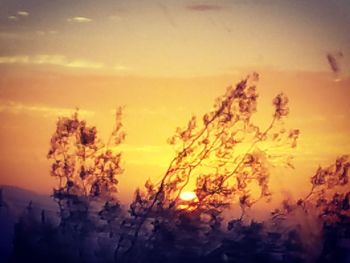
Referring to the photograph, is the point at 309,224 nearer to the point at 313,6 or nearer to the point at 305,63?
the point at 305,63

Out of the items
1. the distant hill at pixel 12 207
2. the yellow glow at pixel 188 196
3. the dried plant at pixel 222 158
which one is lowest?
the distant hill at pixel 12 207

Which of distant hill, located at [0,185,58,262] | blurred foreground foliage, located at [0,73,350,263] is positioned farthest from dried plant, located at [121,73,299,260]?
distant hill, located at [0,185,58,262]

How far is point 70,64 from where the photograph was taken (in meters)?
3.04

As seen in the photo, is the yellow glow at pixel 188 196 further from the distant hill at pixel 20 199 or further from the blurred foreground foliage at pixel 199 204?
the distant hill at pixel 20 199

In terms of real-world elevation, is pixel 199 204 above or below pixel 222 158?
below

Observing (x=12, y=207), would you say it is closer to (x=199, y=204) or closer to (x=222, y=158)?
(x=199, y=204)

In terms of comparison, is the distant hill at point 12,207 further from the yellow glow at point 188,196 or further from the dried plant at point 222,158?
the yellow glow at point 188,196

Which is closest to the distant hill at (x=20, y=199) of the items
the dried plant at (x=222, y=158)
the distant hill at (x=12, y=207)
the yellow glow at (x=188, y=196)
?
the distant hill at (x=12, y=207)

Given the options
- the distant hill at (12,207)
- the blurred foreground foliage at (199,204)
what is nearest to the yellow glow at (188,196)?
the blurred foreground foliage at (199,204)

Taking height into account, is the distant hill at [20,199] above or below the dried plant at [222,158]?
below

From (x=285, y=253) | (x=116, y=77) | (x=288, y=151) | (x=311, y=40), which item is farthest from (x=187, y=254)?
(x=311, y=40)

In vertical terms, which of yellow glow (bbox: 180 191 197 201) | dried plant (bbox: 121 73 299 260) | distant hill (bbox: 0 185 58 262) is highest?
dried plant (bbox: 121 73 299 260)

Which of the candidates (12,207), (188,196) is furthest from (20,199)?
(188,196)

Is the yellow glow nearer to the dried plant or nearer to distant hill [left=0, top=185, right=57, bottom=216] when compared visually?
the dried plant
